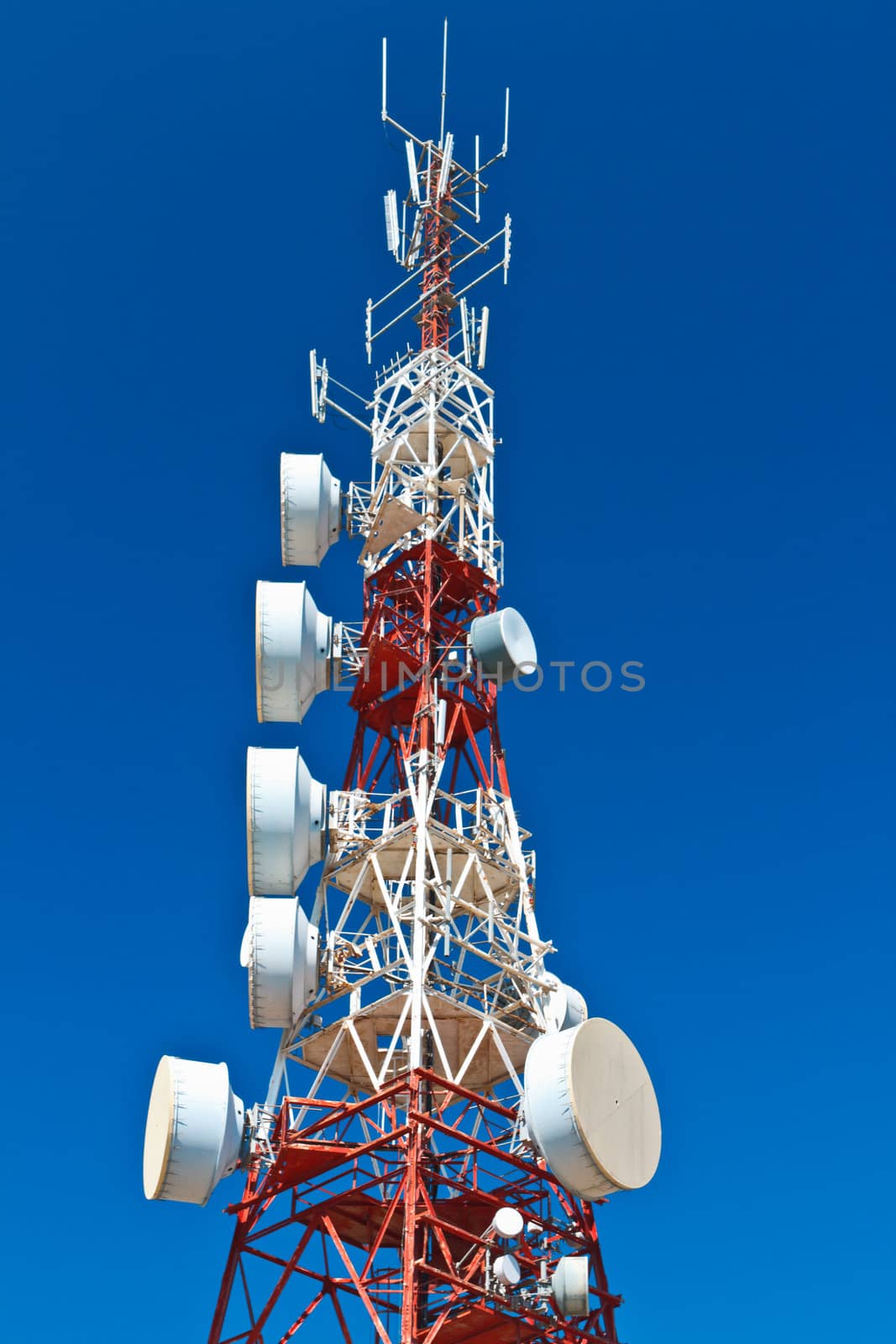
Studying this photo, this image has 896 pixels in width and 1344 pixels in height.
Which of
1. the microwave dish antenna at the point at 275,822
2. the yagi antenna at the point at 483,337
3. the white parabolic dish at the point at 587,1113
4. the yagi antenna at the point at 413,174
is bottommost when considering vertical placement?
the white parabolic dish at the point at 587,1113

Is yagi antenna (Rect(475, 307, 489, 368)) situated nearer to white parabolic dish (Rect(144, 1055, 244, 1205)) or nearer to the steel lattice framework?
the steel lattice framework

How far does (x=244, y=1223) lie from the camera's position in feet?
114

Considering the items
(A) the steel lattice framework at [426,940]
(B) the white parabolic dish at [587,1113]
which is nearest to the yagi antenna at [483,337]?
(A) the steel lattice framework at [426,940]

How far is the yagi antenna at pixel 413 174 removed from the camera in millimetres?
52656

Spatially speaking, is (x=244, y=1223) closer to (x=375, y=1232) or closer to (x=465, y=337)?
(x=375, y=1232)

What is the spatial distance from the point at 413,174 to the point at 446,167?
3.77 feet

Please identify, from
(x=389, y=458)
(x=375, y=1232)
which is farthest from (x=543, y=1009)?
(x=389, y=458)

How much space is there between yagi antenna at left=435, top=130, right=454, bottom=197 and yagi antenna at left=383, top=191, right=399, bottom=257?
1821mm

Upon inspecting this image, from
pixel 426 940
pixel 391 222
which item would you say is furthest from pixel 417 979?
pixel 391 222

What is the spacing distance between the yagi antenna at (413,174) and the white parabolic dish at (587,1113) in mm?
30253

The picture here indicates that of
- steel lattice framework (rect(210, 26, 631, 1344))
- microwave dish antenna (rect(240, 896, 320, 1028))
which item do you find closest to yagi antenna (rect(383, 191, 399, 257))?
steel lattice framework (rect(210, 26, 631, 1344))

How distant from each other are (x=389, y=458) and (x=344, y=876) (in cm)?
1259

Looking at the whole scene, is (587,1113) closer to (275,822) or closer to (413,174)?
(275,822)

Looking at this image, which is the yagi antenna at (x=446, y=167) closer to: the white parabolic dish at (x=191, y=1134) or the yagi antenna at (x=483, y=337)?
the yagi antenna at (x=483, y=337)
